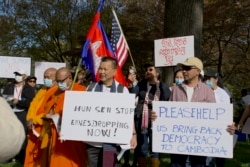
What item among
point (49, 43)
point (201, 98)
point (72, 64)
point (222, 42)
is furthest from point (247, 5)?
point (201, 98)

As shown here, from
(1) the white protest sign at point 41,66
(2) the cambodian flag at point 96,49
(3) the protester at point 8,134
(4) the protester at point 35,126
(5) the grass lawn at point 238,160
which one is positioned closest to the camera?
(3) the protester at point 8,134

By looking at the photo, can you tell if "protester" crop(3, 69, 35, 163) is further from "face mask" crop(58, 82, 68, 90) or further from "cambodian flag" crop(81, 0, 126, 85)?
"face mask" crop(58, 82, 68, 90)

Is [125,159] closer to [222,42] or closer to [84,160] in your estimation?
[84,160]

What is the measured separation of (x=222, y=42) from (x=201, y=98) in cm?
2225

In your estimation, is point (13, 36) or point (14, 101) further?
point (13, 36)

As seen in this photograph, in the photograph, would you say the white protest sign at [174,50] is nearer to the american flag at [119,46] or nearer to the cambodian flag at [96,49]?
the cambodian flag at [96,49]

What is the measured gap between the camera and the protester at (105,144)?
5.61 m

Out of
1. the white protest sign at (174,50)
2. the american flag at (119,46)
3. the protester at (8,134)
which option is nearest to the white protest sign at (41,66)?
the american flag at (119,46)

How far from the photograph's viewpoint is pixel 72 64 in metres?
30.8

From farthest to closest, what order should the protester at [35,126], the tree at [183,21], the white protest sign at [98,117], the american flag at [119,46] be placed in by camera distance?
the tree at [183,21]
the american flag at [119,46]
the protester at [35,126]
the white protest sign at [98,117]

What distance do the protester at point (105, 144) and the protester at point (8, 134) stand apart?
402 centimetres

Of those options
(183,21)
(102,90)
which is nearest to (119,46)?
(183,21)

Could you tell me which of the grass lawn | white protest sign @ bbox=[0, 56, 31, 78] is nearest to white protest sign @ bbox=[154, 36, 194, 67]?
the grass lawn

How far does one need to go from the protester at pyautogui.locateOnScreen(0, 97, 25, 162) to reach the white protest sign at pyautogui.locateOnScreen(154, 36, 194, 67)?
693 cm
